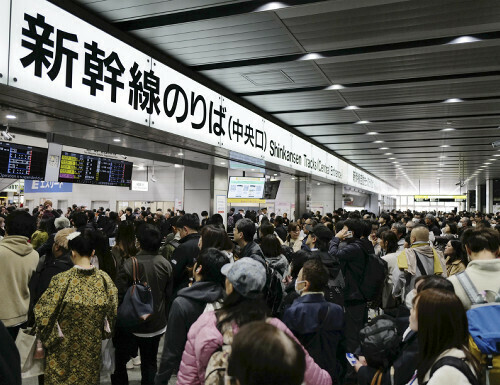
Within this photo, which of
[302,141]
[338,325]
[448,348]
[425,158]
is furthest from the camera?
[425,158]

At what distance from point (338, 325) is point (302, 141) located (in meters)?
8.86

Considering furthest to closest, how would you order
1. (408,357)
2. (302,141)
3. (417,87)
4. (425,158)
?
(425,158) → (302,141) → (417,87) → (408,357)

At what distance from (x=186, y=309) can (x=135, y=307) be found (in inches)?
47.1

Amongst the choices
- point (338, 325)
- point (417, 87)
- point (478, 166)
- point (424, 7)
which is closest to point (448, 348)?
point (338, 325)

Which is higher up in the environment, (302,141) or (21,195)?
(302,141)

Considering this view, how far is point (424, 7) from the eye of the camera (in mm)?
4301

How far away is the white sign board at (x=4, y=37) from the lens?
338 cm

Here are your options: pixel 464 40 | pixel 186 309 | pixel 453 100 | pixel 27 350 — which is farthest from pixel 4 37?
pixel 453 100

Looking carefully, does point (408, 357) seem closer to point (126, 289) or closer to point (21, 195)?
point (126, 289)

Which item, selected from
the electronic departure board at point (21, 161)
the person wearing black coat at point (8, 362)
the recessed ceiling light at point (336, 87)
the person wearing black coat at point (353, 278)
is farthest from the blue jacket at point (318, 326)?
the electronic departure board at point (21, 161)

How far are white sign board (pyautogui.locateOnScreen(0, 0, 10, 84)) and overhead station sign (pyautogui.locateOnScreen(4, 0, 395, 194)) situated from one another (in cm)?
5

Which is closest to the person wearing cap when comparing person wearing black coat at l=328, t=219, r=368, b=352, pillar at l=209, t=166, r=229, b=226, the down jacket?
the down jacket

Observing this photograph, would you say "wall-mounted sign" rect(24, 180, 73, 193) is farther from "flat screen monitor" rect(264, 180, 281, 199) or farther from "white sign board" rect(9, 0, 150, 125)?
"white sign board" rect(9, 0, 150, 125)

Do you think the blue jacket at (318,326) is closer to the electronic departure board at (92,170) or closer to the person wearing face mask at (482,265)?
the person wearing face mask at (482,265)
